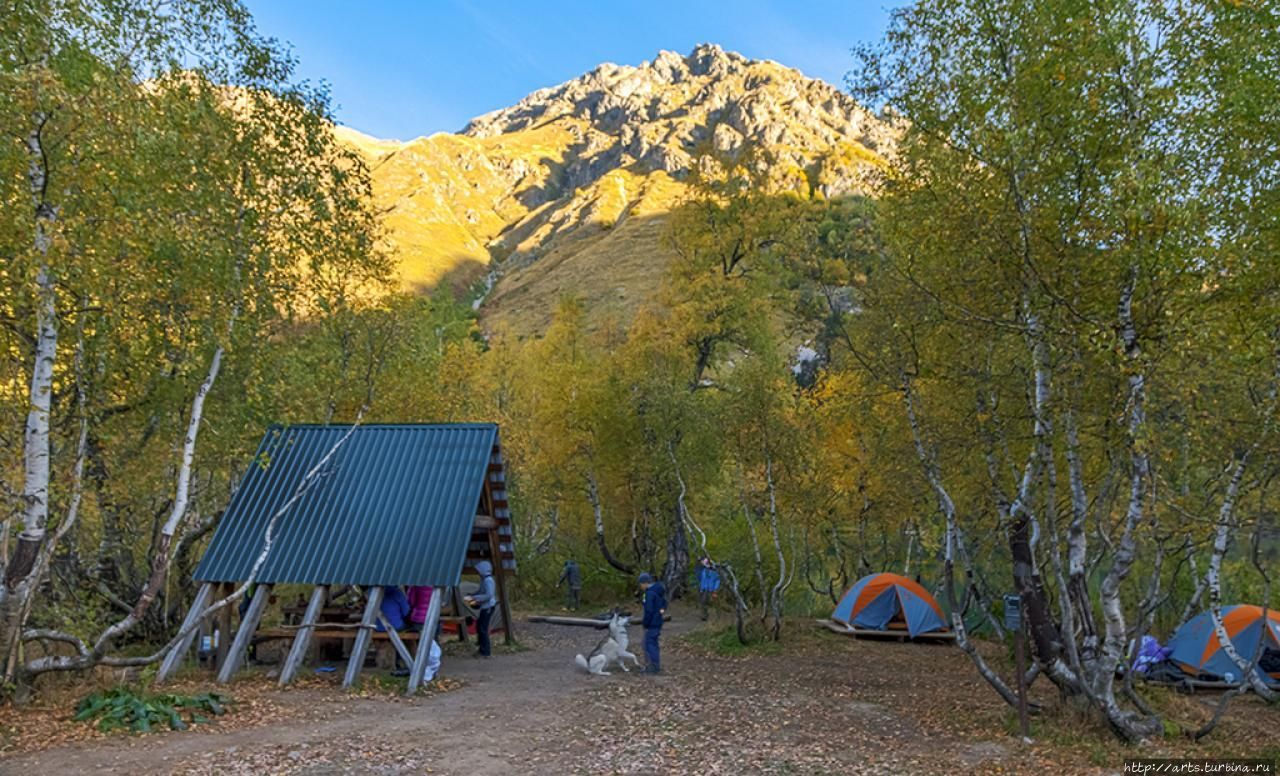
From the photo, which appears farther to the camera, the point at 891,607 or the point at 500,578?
the point at 891,607

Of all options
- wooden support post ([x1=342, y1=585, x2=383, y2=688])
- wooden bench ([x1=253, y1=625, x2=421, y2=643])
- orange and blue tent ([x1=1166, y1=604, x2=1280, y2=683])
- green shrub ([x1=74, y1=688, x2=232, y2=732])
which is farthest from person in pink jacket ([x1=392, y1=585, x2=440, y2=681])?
orange and blue tent ([x1=1166, y1=604, x2=1280, y2=683])

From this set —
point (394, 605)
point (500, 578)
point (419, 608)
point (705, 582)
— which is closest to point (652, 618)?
point (419, 608)

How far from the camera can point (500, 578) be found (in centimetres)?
1653

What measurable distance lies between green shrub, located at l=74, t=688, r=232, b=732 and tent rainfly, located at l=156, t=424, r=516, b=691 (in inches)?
74.6

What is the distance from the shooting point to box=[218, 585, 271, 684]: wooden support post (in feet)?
37.9

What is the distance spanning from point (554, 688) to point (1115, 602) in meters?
8.11

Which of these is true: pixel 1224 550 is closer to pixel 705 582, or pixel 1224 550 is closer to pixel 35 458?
pixel 35 458

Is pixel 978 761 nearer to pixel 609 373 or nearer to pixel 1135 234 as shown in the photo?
pixel 1135 234

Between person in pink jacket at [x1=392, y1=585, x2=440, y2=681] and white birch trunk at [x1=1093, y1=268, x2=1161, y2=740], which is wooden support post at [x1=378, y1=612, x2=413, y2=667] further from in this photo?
white birch trunk at [x1=1093, y1=268, x2=1161, y2=740]

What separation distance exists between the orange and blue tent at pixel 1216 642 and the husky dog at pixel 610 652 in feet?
34.8

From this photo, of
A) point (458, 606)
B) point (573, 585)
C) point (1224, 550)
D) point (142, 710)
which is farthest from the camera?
point (573, 585)

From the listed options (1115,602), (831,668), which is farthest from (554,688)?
(1115,602)

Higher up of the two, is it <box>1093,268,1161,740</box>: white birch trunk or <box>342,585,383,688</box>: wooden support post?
<box>1093,268,1161,740</box>: white birch trunk

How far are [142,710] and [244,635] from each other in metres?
2.86
